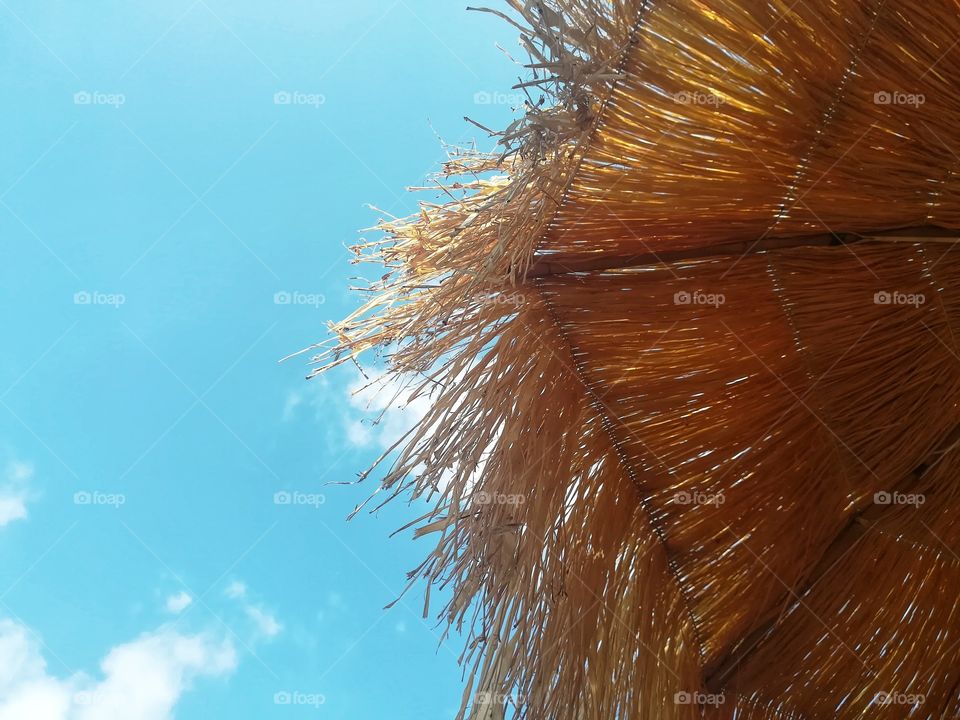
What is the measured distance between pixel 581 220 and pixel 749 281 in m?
0.28

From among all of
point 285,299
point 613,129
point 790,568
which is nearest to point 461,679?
point 790,568

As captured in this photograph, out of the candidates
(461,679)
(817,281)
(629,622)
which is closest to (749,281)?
(817,281)

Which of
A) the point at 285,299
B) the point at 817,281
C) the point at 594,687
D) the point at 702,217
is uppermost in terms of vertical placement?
the point at 285,299

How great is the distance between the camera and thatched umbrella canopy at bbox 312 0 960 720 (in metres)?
0.98

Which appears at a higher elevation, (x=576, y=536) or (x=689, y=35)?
(x=689, y=35)

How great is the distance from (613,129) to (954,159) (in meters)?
0.47

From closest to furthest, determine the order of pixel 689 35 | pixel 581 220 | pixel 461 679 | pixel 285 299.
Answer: pixel 689 35 → pixel 581 220 → pixel 461 679 → pixel 285 299

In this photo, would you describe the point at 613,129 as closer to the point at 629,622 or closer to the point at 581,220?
the point at 581,220

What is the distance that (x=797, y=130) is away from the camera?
1011 millimetres

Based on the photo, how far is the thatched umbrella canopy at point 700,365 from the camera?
3.22ft

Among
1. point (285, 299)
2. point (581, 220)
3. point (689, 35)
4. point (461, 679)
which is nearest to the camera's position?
point (689, 35)

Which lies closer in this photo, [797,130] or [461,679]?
[797,130]

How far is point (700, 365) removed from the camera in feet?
3.85

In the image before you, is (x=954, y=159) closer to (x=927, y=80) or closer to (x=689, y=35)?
(x=927, y=80)
